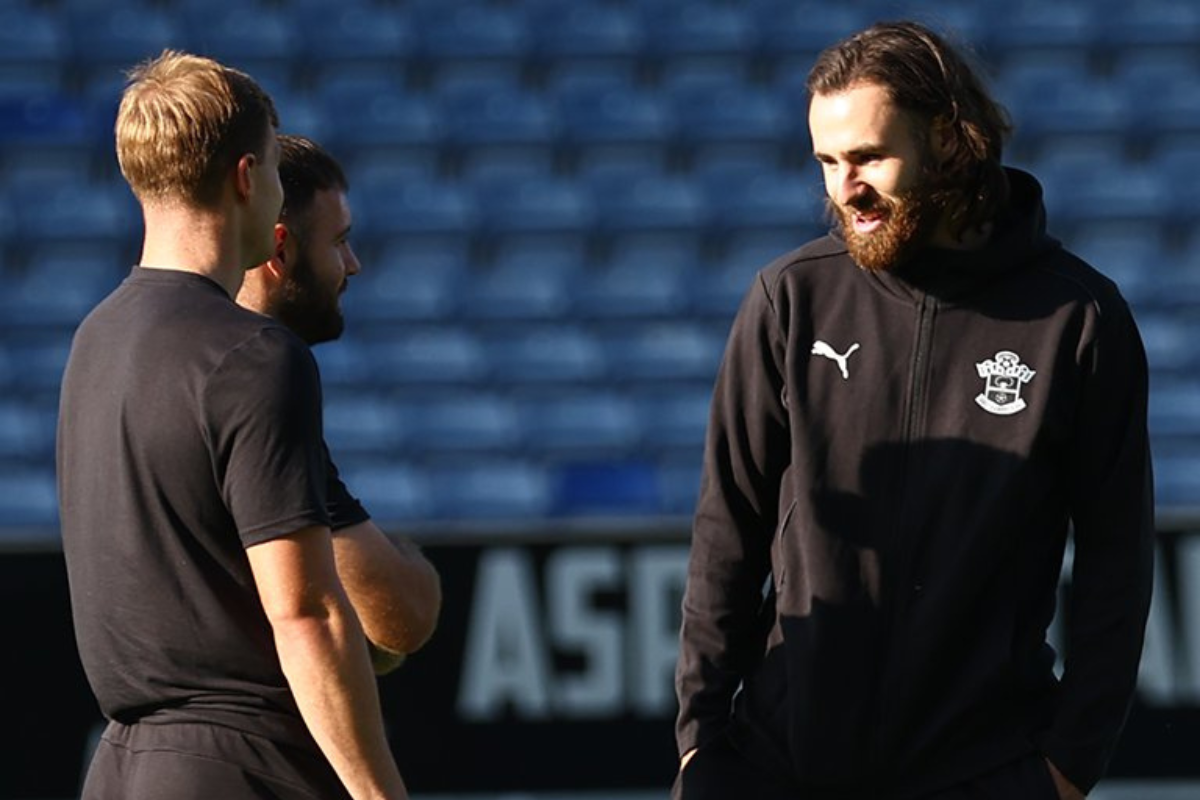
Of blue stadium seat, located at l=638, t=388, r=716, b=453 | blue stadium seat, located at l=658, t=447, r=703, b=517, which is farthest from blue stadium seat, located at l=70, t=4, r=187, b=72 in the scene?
blue stadium seat, located at l=658, t=447, r=703, b=517

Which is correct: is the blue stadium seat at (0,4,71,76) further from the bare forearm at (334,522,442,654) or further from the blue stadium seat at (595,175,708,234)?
the bare forearm at (334,522,442,654)

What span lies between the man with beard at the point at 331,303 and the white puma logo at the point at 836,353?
2.06 feet

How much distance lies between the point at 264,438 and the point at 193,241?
311 mm

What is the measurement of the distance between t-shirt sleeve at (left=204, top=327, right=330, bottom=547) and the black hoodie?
0.65 meters

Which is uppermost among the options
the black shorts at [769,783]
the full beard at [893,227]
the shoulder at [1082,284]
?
the full beard at [893,227]

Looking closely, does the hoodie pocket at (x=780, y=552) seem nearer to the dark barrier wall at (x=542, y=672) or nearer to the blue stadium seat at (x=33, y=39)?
the dark barrier wall at (x=542, y=672)

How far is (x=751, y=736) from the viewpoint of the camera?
114 inches

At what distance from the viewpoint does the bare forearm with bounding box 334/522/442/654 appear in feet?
9.59

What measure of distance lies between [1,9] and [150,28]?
737 mm

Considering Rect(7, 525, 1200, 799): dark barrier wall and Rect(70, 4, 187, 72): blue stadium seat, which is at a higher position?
Rect(70, 4, 187, 72): blue stadium seat

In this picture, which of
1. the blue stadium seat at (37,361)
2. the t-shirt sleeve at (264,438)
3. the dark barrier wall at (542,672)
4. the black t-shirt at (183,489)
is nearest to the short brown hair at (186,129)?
the black t-shirt at (183,489)

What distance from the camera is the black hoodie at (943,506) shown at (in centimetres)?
279

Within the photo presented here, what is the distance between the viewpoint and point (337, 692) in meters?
2.57

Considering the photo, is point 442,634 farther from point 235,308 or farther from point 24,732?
point 235,308
